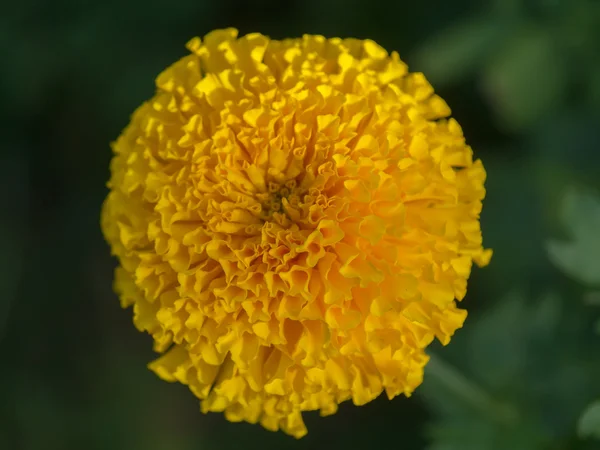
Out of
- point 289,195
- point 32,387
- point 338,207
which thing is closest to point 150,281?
point 289,195

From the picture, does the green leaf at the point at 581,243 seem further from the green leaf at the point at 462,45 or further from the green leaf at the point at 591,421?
the green leaf at the point at 462,45

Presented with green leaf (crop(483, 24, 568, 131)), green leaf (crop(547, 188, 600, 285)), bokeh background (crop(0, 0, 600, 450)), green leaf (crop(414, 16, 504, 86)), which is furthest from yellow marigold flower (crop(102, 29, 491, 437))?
green leaf (crop(483, 24, 568, 131))

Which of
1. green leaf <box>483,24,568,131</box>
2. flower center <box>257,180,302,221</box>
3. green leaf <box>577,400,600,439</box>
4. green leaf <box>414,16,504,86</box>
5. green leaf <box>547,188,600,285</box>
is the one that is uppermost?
flower center <box>257,180,302,221</box>

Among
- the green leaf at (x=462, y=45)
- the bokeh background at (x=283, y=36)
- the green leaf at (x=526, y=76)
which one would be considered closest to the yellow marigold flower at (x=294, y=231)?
the bokeh background at (x=283, y=36)

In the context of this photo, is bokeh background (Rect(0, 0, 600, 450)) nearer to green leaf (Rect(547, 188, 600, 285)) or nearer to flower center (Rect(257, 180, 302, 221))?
green leaf (Rect(547, 188, 600, 285))

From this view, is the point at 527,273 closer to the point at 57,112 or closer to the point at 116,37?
the point at 116,37

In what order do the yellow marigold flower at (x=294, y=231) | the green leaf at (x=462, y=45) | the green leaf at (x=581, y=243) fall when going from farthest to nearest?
the green leaf at (x=462, y=45), the green leaf at (x=581, y=243), the yellow marigold flower at (x=294, y=231)
